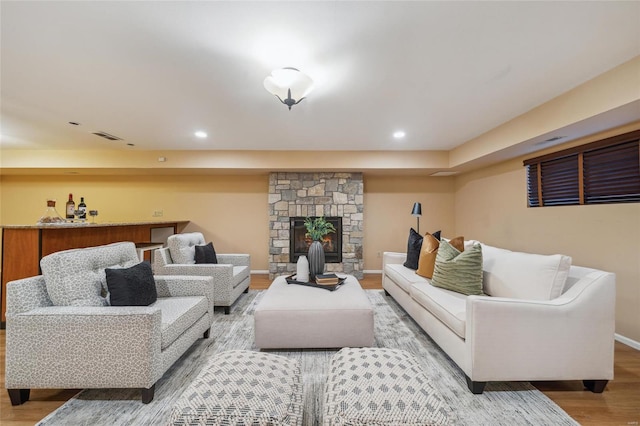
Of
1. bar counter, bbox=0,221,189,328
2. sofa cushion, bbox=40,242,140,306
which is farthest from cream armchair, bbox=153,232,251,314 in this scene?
sofa cushion, bbox=40,242,140,306

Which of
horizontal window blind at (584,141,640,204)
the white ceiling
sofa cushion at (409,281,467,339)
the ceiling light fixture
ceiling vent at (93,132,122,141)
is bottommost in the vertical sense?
sofa cushion at (409,281,467,339)

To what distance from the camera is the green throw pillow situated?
8.30ft

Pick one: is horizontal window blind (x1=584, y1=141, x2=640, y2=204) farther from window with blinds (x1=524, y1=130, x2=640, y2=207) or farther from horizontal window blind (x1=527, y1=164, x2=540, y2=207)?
horizontal window blind (x1=527, y1=164, x2=540, y2=207)

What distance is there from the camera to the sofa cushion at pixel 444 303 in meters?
1.99

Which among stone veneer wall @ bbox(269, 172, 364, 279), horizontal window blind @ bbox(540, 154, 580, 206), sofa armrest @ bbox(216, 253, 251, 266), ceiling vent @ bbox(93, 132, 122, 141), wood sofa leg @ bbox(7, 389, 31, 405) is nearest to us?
wood sofa leg @ bbox(7, 389, 31, 405)

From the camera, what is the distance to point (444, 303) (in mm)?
2275

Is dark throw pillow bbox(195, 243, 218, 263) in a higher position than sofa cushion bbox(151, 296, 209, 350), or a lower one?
higher

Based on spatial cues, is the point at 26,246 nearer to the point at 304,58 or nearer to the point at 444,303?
the point at 304,58

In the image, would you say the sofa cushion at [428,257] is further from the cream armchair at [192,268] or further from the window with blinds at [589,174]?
the cream armchair at [192,268]

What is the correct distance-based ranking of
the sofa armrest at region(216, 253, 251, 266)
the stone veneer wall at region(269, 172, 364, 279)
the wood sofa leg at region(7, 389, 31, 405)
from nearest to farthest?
the wood sofa leg at region(7, 389, 31, 405), the sofa armrest at region(216, 253, 251, 266), the stone veneer wall at region(269, 172, 364, 279)

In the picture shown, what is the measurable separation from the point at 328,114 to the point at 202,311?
8.35 ft

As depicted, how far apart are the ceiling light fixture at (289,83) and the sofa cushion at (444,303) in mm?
2151

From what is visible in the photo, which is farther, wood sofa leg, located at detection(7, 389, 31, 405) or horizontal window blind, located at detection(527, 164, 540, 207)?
horizontal window blind, located at detection(527, 164, 540, 207)

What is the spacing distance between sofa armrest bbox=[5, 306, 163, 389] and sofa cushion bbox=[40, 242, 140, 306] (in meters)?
0.14
